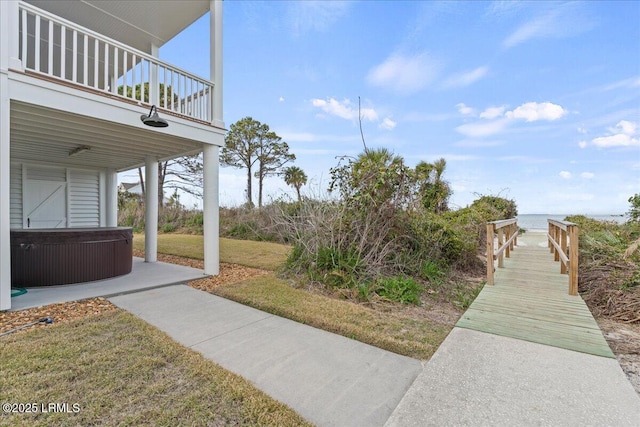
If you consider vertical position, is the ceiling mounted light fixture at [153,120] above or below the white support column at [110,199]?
above

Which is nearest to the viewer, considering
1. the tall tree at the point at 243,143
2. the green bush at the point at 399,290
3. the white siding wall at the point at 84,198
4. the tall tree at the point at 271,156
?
the green bush at the point at 399,290

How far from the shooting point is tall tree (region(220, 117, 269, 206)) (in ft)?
66.5

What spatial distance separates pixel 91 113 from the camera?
13.1ft

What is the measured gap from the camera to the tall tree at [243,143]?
798 inches

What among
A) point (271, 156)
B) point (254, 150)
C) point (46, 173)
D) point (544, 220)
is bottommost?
point (544, 220)

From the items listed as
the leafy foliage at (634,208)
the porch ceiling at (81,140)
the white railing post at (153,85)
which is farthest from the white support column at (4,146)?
the leafy foliage at (634,208)

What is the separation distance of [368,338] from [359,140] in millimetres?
4600

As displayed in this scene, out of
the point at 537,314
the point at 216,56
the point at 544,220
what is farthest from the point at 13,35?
the point at 544,220

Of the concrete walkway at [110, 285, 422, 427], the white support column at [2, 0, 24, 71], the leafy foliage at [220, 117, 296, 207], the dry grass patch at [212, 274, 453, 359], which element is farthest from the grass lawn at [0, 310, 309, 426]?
the leafy foliage at [220, 117, 296, 207]

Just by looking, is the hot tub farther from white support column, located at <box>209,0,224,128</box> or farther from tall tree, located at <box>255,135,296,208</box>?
tall tree, located at <box>255,135,296,208</box>

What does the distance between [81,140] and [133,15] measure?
272cm

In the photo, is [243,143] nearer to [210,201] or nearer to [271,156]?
[271,156]

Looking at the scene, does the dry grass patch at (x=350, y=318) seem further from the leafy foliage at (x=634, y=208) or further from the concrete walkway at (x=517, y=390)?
the leafy foliage at (x=634, y=208)

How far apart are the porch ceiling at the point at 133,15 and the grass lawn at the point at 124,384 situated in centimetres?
583
